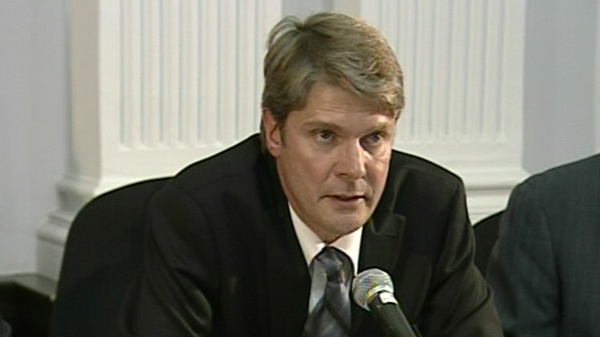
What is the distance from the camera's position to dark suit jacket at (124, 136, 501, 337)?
229cm

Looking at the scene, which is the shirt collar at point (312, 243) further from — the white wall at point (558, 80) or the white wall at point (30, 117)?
the white wall at point (558, 80)

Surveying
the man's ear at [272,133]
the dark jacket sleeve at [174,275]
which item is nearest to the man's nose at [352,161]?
the man's ear at [272,133]

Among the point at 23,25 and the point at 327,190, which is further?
the point at 23,25

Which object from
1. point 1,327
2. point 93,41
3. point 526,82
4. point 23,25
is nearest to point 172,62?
point 93,41

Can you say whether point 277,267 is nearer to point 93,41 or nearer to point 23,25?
point 93,41

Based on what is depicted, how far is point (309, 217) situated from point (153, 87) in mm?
972

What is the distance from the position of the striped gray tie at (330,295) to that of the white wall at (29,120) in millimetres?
1178

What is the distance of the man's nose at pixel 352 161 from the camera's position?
86.4 inches

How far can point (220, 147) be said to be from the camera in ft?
10.7

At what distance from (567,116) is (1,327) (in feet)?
6.75

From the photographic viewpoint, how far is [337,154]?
7.25 ft

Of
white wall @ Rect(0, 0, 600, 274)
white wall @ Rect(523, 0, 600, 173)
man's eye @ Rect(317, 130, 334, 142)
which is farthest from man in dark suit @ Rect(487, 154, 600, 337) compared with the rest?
white wall @ Rect(523, 0, 600, 173)

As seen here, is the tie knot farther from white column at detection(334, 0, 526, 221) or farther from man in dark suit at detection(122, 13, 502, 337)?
white column at detection(334, 0, 526, 221)

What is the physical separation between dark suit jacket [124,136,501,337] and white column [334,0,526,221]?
3.39 ft
